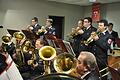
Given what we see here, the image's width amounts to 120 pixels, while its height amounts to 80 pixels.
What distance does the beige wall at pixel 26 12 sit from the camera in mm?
10188

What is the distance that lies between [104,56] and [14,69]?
13.9ft

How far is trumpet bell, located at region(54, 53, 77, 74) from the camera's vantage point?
2.48 metres

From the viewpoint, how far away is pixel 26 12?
10.8 metres

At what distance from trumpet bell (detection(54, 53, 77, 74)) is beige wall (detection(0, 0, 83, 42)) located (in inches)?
302

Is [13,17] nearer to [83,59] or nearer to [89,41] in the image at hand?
[89,41]

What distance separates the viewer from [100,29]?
5254 millimetres

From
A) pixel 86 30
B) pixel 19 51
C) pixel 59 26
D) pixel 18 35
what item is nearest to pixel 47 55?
pixel 19 51

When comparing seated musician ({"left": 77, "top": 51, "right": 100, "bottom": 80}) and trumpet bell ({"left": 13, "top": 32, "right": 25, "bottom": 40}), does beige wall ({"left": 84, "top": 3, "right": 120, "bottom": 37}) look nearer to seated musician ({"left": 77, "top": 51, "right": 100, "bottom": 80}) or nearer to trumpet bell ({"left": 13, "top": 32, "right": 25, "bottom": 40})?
trumpet bell ({"left": 13, "top": 32, "right": 25, "bottom": 40})

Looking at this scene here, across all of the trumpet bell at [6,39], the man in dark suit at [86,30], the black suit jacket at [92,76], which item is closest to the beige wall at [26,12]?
the trumpet bell at [6,39]

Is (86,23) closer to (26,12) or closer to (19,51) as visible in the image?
(19,51)

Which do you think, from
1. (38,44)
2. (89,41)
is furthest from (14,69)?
(89,41)

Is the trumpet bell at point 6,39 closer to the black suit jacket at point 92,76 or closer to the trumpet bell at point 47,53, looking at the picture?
the trumpet bell at point 47,53

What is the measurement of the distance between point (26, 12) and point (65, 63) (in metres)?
8.45

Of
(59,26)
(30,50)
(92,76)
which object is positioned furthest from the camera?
(59,26)
